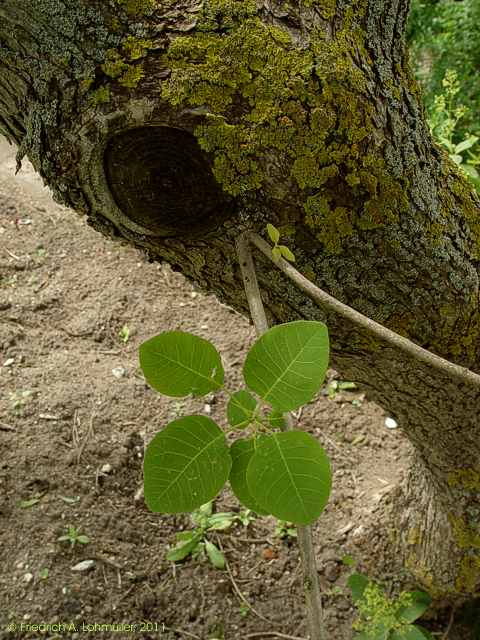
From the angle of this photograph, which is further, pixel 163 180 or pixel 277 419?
pixel 163 180

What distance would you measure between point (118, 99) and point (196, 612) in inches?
58.2

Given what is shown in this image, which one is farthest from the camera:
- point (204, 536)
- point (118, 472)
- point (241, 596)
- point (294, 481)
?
point (118, 472)

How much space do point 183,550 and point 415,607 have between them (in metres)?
0.69

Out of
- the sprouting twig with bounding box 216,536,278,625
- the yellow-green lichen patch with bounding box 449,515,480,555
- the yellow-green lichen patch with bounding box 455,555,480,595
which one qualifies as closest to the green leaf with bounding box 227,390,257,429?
the yellow-green lichen patch with bounding box 449,515,480,555

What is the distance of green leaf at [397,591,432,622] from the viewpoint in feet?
5.34

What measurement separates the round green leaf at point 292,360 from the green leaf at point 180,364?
50 millimetres

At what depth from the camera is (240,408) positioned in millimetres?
677

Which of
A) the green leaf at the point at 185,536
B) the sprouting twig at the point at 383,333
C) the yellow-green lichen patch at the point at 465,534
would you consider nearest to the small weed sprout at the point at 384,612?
the yellow-green lichen patch at the point at 465,534

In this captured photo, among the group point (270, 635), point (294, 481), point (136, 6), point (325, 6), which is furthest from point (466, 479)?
point (136, 6)

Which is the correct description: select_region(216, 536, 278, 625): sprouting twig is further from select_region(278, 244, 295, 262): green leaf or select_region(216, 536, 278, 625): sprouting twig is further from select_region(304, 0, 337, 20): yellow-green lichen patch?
select_region(304, 0, 337, 20): yellow-green lichen patch

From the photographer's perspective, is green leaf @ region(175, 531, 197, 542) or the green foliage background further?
the green foliage background

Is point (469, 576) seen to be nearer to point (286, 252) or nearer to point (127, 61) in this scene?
point (286, 252)

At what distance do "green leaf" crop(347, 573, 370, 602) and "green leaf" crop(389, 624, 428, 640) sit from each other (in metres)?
0.12

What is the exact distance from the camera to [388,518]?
1.87m
